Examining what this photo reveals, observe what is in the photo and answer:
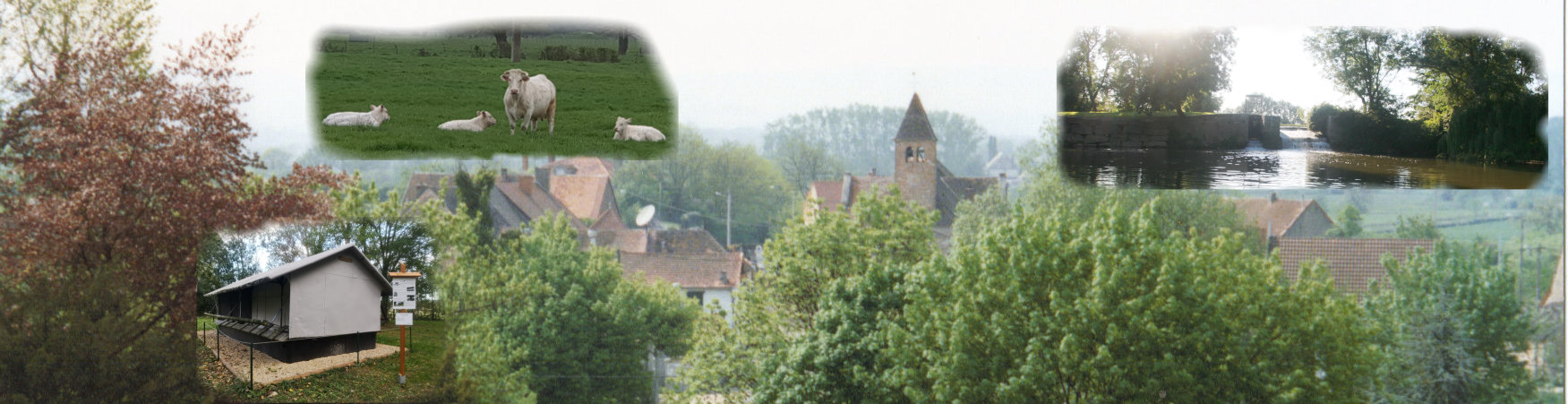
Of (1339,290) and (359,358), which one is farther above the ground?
(1339,290)

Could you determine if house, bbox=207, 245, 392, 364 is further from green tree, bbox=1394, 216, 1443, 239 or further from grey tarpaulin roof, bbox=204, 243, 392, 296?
green tree, bbox=1394, 216, 1443, 239

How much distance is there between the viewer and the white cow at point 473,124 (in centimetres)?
875

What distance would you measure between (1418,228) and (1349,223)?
55 centimetres

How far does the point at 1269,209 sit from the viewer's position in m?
8.61

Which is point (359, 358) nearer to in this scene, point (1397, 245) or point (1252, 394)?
point (1252, 394)

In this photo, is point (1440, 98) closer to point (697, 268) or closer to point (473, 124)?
point (697, 268)

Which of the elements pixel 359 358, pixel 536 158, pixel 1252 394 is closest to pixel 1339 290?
pixel 1252 394

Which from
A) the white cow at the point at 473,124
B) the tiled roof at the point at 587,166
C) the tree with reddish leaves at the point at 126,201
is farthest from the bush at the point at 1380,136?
the tree with reddish leaves at the point at 126,201

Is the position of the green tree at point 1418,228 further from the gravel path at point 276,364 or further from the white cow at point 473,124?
the gravel path at point 276,364

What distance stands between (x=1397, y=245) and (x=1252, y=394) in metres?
1.75

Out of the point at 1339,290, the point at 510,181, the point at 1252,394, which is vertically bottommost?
the point at 1252,394

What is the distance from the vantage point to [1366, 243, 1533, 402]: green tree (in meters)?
8.71

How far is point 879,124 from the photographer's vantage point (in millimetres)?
8703

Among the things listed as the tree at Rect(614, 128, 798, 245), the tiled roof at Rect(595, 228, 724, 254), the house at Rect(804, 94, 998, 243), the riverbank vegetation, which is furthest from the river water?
the tiled roof at Rect(595, 228, 724, 254)
